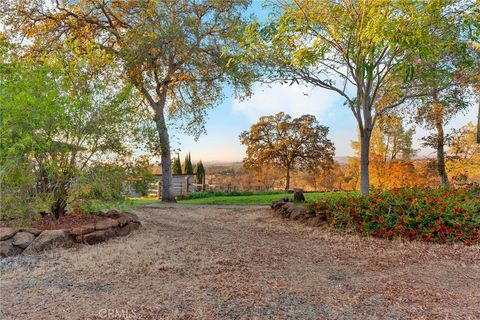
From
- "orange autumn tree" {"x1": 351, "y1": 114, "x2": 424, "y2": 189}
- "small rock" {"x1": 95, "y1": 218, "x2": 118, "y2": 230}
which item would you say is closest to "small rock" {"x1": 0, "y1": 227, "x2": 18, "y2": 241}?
"small rock" {"x1": 95, "y1": 218, "x2": 118, "y2": 230}

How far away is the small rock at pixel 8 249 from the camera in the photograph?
4.23 metres

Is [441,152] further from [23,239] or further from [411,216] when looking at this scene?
[23,239]

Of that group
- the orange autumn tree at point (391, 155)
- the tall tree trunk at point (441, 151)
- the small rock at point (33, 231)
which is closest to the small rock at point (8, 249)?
the small rock at point (33, 231)

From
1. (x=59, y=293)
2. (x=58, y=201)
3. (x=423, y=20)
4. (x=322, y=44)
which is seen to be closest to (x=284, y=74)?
(x=322, y=44)

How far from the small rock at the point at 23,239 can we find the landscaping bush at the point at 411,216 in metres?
4.89

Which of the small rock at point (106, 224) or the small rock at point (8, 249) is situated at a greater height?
the small rock at point (106, 224)

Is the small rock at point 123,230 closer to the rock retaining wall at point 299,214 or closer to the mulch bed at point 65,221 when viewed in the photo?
the mulch bed at point 65,221

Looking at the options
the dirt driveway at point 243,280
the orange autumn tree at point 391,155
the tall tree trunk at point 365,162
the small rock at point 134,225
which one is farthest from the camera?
the orange autumn tree at point 391,155

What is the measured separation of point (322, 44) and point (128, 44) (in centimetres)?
650

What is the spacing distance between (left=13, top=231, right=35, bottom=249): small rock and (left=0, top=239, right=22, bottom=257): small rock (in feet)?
0.15

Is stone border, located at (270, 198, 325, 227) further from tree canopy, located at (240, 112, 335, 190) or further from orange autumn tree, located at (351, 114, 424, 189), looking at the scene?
tree canopy, located at (240, 112, 335, 190)

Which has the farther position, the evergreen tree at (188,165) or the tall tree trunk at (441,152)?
the evergreen tree at (188,165)

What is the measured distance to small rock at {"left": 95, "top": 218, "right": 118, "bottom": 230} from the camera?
16.6ft

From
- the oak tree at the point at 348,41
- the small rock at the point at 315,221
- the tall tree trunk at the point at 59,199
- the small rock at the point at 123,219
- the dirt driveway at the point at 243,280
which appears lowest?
the dirt driveway at the point at 243,280
